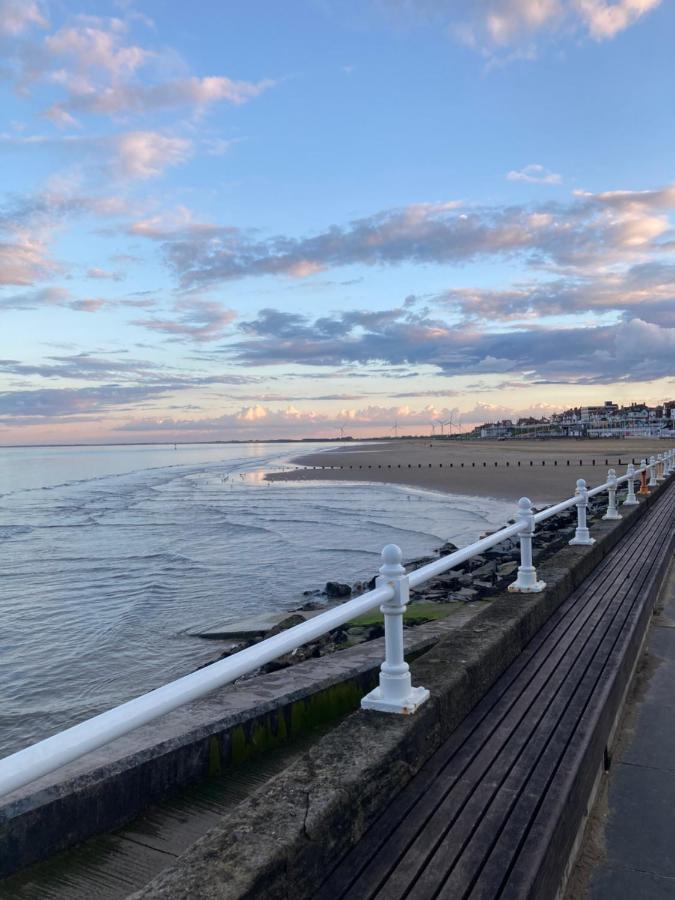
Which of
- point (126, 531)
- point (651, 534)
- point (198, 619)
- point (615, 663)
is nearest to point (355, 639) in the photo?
point (198, 619)

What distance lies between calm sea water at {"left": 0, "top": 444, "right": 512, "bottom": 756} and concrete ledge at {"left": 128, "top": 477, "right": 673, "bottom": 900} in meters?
5.38

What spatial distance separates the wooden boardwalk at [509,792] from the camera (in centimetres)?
233

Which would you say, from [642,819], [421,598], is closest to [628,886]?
[642,819]

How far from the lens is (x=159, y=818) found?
12.6 feet

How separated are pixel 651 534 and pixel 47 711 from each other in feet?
27.7

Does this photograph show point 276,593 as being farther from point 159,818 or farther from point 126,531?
point 126,531

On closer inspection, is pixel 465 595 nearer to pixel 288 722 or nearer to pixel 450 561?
pixel 288 722

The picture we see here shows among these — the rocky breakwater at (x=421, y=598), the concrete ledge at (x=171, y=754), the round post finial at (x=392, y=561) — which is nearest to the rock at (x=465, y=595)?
the rocky breakwater at (x=421, y=598)

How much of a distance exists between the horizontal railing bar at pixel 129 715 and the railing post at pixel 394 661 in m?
0.51

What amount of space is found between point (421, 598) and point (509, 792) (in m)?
8.88

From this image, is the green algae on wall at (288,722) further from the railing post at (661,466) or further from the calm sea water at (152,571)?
the railing post at (661,466)

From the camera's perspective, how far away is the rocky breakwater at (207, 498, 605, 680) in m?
9.09

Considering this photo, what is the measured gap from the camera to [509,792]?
2857 mm

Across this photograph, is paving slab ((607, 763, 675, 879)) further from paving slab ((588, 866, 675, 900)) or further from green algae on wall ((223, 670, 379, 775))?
green algae on wall ((223, 670, 379, 775))
